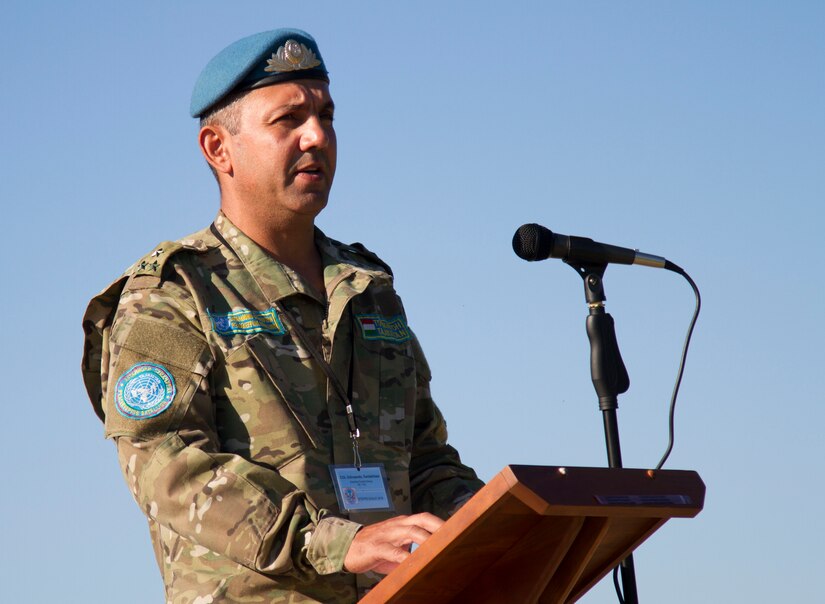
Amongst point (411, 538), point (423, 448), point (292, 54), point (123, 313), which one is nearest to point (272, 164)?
point (292, 54)

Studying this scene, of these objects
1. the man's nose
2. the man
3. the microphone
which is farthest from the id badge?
the man's nose

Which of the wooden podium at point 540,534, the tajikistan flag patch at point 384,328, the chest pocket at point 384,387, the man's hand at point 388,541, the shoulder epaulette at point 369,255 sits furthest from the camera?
the shoulder epaulette at point 369,255

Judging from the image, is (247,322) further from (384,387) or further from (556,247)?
(556,247)

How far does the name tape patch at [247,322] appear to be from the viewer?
3.71m

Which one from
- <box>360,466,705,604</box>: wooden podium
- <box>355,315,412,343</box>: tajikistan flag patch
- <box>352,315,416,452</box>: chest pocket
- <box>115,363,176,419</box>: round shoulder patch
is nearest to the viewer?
<box>360,466,705,604</box>: wooden podium

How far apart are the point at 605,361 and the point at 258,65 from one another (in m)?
1.48

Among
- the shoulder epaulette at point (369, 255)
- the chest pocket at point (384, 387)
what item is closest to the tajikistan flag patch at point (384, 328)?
the chest pocket at point (384, 387)

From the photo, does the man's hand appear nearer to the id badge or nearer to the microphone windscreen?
the id badge

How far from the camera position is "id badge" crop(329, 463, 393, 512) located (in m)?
3.63

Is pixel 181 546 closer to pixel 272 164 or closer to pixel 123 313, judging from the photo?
pixel 123 313

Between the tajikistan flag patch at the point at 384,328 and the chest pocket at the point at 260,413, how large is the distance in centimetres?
→ 42

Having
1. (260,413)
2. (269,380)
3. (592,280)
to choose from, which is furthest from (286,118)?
(592,280)

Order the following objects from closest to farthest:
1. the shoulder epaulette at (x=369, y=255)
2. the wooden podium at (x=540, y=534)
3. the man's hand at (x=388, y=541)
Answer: the wooden podium at (x=540, y=534) < the man's hand at (x=388, y=541) < the shoulder epaulette at (x=369, y=255)

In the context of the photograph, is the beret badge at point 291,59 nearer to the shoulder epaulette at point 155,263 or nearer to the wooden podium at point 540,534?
the shoulder epaulette at point 155,263
